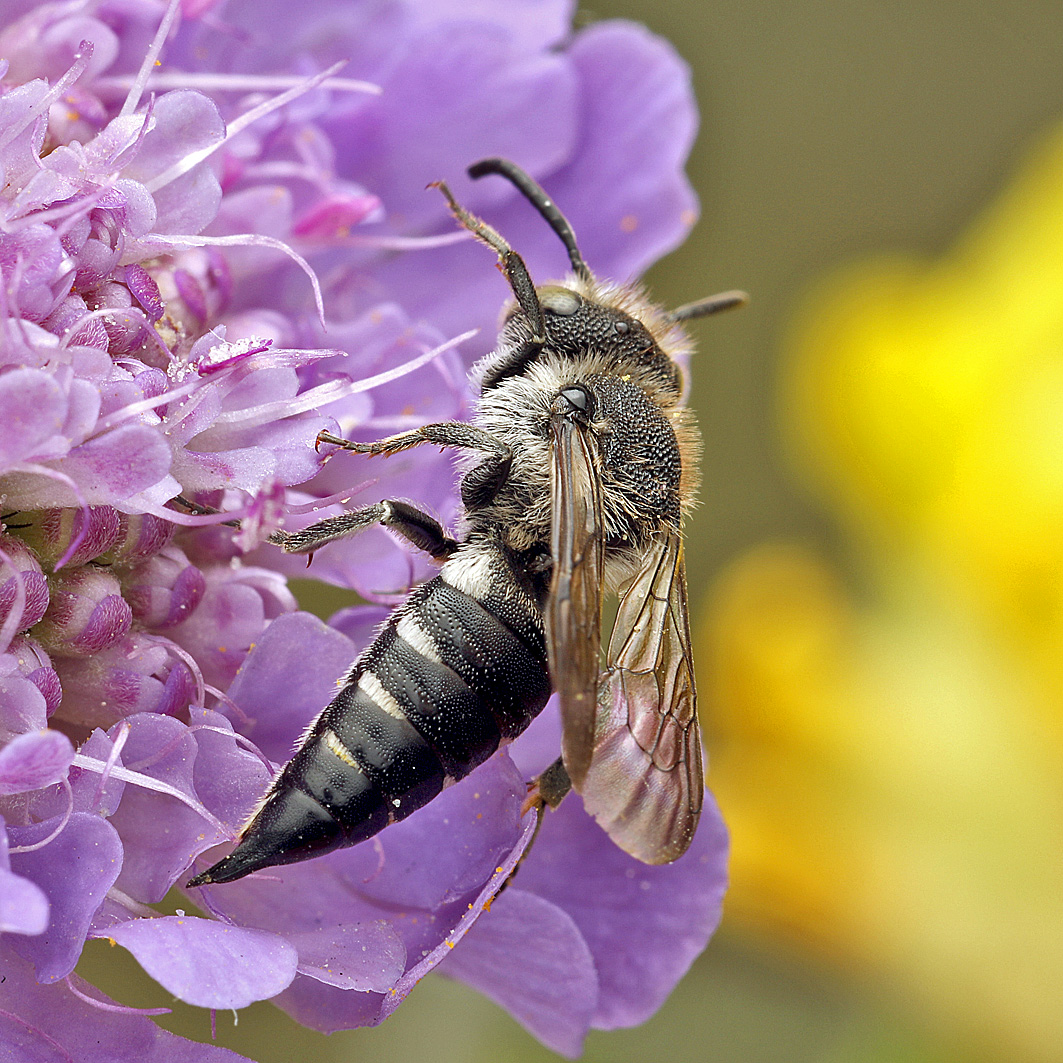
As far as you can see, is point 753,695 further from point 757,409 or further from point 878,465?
point 757,409

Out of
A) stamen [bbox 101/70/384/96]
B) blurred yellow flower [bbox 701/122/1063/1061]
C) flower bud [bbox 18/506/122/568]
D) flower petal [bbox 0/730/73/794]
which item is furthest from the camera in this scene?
blurred yellow flower [bbox 701/122/1063/1061]

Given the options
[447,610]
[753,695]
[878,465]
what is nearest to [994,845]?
[753,695]

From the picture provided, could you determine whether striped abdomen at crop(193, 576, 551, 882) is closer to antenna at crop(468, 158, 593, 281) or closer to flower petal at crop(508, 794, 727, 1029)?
flower petal at crop(508, 794, 727, 1029)

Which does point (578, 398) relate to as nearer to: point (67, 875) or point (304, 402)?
point (304, 402)

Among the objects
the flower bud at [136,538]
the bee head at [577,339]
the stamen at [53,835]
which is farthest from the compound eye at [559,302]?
the stamen at [53,835]

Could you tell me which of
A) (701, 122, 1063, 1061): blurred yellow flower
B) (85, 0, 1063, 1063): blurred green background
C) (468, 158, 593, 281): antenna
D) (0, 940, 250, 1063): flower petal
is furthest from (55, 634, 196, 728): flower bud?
(701, 122, 1063, 1061): blurred yellow flower

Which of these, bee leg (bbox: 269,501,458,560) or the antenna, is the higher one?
the antenna
